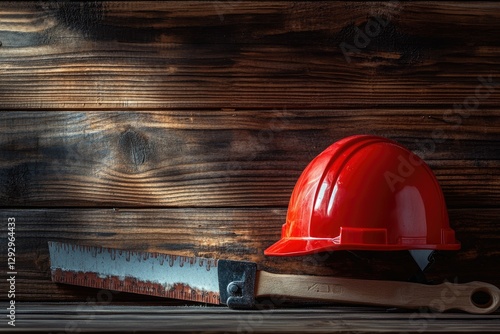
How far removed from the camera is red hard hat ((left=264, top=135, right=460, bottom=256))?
3.46ft

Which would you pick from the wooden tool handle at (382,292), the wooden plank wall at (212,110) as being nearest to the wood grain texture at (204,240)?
the wooden plank wall at (212,110)

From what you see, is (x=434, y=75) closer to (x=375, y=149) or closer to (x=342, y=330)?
(x=375, y=149)

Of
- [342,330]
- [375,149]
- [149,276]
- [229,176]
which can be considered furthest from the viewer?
[229,176]

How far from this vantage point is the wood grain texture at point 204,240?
1297mm

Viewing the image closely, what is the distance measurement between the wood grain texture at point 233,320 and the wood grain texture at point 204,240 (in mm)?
91

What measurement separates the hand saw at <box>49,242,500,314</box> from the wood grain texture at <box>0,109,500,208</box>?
150 millimetres

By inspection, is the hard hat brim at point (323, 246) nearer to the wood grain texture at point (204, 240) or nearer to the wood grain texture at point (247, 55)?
the wood grain texture at point (204, 240)

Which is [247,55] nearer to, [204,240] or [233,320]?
[204,240]

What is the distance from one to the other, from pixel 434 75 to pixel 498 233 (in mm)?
367

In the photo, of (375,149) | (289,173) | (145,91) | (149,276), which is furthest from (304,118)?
(149,276)

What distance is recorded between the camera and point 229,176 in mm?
1328

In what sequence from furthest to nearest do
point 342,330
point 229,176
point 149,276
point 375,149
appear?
point 229,176
point 149,276
point 375,149
point 342,330

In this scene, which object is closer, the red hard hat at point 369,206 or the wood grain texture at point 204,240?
the red hard hat at point 369,206

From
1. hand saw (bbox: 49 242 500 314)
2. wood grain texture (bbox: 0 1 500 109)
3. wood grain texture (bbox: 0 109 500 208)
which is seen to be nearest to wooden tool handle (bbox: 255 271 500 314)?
hand saw (bbox: 49 242 500 314)
